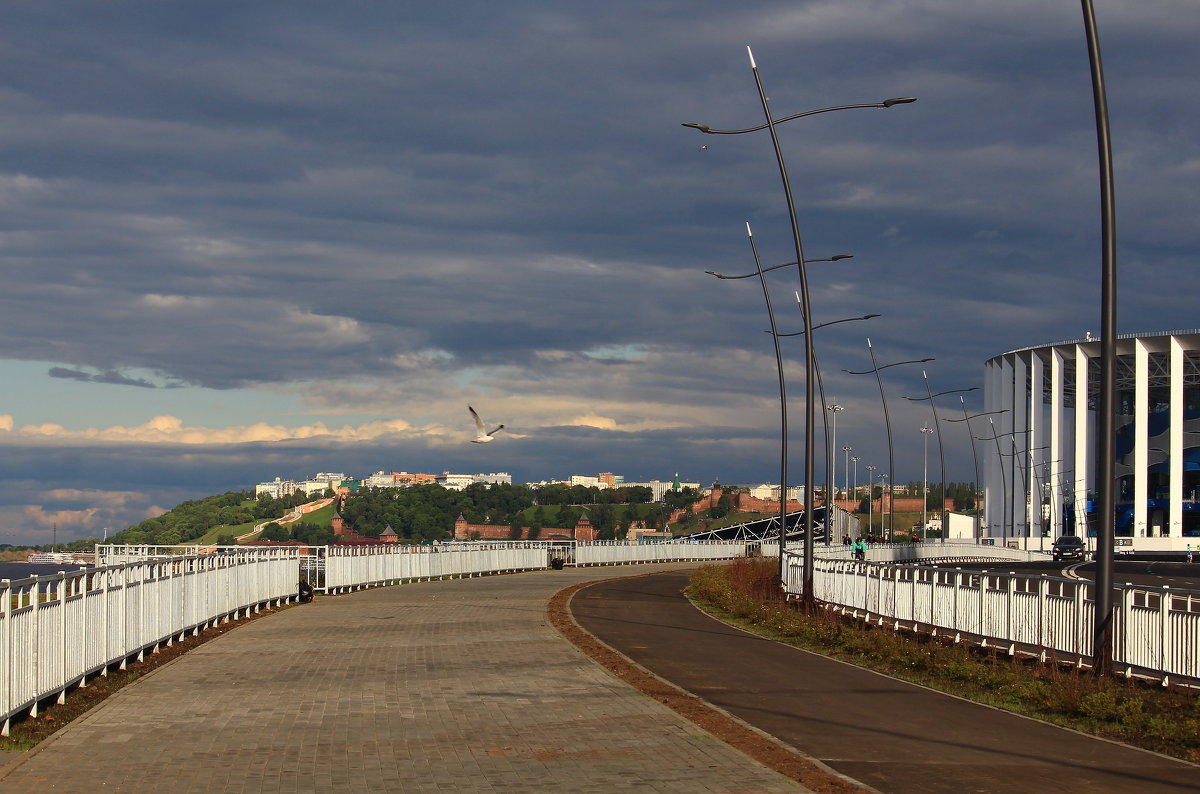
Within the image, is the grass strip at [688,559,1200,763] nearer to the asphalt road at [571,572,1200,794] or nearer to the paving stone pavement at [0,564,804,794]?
the asphalt road at [571,572,1200,794]

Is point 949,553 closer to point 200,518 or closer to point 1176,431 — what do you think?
point 1176,431

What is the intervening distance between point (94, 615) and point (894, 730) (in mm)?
9573

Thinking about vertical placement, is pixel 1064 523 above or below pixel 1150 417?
below

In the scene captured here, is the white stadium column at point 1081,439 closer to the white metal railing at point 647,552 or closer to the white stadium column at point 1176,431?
the white stadium column at point 1176,431

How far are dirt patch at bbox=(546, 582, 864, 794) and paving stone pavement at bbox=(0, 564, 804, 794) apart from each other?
23 centimetres

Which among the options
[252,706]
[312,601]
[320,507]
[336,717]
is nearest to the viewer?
[336,717]

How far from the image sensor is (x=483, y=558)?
175ft

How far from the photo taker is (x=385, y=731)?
12062 mm

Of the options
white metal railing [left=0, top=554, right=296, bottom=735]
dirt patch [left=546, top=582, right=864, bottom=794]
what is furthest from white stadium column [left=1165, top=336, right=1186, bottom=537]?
dirt patch [left=546, top=582, right=864, bottom=794]

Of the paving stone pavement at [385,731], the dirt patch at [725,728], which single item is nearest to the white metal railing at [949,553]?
the dirt patch at [725,728]

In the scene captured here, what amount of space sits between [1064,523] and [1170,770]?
137 m

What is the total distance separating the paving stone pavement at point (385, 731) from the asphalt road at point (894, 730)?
3.47 feet

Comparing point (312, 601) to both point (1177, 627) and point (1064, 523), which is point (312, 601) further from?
point (1064, 523)

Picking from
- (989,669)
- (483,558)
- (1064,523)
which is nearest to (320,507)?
(1064,523)
